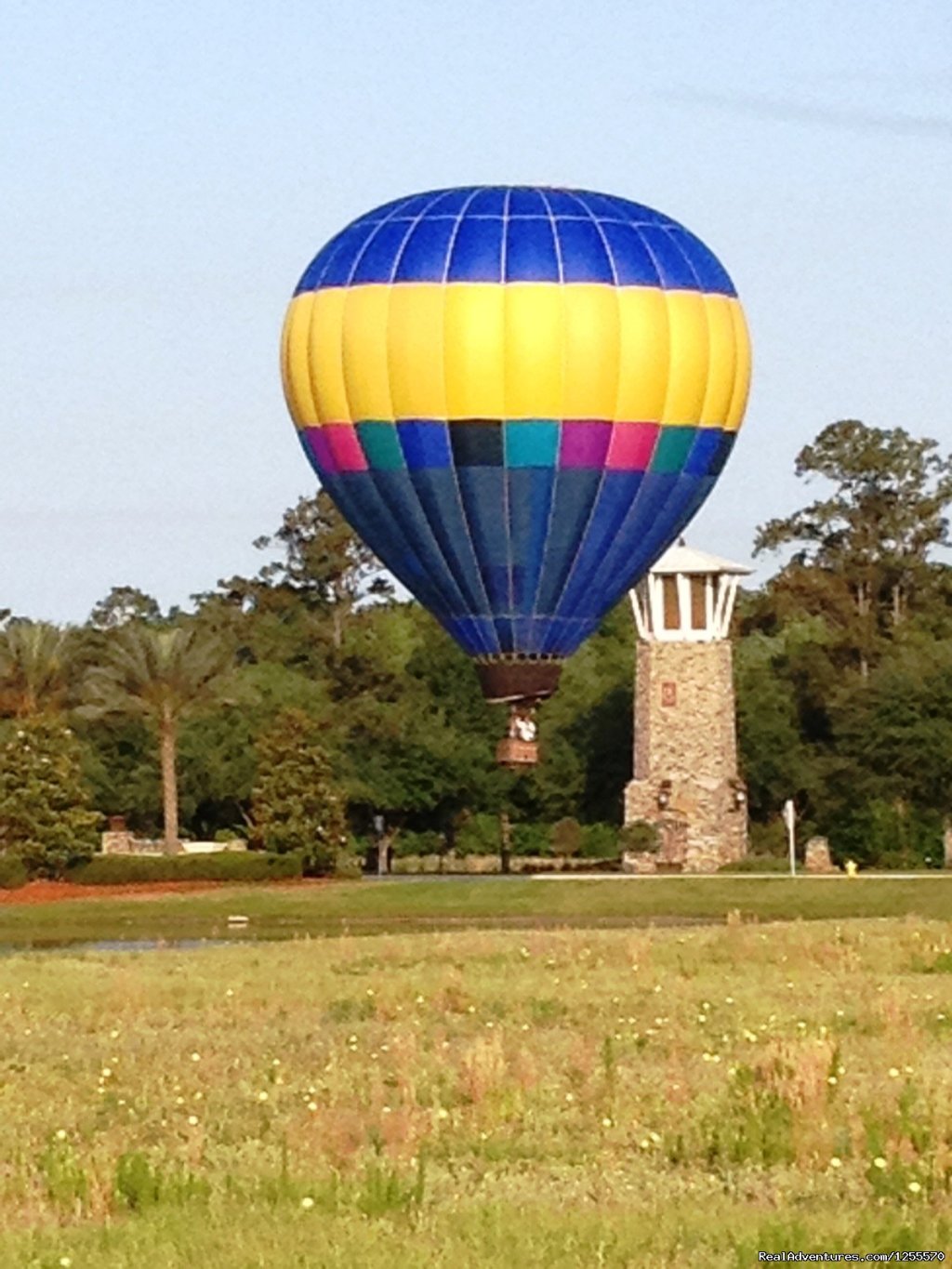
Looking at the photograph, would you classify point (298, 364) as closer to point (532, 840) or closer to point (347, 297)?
point (347, 297)

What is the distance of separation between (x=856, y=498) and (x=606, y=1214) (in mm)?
106402

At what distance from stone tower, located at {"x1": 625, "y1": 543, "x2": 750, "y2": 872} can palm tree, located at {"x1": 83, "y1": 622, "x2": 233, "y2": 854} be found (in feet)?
40.6

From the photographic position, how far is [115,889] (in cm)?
7262

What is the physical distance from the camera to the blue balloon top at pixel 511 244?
49.1 meters

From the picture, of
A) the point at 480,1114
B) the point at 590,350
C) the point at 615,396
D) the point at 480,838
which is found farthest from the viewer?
the point at 480,838

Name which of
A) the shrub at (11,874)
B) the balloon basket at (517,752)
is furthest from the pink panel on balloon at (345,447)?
the shrub at (11,874)

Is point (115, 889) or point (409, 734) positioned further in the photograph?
point (409, 734)

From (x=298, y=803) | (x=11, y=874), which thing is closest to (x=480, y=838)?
(x=298, y=803)

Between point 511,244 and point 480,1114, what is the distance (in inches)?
1167

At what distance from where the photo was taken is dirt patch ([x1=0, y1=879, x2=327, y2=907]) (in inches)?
2781

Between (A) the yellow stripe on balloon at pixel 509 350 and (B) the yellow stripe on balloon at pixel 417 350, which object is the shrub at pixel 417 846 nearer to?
(A) the yellow stripe on balloon at pixel 509 350

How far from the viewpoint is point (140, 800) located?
9162cm

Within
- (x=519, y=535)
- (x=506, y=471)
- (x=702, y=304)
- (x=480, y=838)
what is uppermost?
(x=702, y=304)

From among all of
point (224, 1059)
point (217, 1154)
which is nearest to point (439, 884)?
point (224, 1059)
